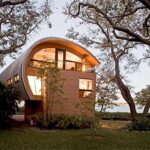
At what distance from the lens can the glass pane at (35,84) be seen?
1803 centimetres

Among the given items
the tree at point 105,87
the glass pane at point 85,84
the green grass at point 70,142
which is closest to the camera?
the green grass at point 70,142

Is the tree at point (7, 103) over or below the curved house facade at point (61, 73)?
below

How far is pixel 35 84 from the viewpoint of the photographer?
18219mm

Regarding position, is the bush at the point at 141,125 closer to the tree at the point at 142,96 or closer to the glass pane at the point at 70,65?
the glass pane at the point at 70,65

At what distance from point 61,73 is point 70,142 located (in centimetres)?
717

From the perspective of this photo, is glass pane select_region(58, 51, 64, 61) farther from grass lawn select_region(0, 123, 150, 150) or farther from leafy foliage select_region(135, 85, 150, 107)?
leafy foliage select_region(135, 85, 150, 107)

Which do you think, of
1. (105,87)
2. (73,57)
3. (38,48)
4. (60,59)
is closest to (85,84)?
(73,57)

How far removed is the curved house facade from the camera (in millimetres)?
17453

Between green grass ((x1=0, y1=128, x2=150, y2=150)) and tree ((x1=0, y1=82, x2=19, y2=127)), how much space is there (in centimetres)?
186

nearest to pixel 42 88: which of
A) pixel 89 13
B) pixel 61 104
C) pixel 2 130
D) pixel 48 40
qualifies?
pixel 61 104

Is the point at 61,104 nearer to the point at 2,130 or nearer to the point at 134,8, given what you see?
the point at 2,130

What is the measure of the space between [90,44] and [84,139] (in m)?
9.33

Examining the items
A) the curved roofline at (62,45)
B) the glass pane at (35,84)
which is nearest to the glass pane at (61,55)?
the curved roofline at (62,45)

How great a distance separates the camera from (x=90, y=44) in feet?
66.4
